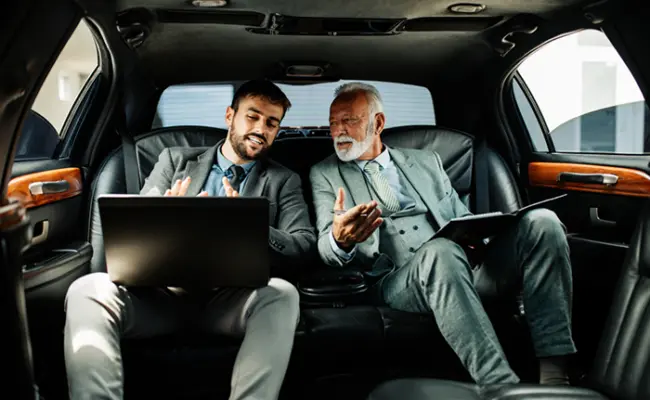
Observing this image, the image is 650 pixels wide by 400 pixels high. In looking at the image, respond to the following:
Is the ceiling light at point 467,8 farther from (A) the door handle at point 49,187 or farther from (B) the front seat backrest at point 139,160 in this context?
(A) the door handle at point 49,187

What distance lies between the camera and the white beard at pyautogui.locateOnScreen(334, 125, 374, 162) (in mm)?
3139

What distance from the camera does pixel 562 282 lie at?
99.0 inches

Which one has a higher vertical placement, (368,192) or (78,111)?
(78,111)

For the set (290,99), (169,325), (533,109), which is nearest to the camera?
(169,325)

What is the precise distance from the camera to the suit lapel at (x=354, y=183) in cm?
307

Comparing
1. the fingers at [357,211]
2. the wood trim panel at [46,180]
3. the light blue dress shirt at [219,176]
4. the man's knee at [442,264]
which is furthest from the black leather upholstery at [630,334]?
the wood trim panel at [46,180]

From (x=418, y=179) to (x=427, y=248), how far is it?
0.66 metres

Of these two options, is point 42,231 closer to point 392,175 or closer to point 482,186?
point 392,175

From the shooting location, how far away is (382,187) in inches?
123

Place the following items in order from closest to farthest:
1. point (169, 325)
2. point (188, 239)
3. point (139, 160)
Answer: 1. point (188, 239)
2. point (169, 325)
3. point (139, 160)

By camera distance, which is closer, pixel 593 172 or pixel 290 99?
pixel 593 172

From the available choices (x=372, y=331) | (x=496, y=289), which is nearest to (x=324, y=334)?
(x=372, y=331)

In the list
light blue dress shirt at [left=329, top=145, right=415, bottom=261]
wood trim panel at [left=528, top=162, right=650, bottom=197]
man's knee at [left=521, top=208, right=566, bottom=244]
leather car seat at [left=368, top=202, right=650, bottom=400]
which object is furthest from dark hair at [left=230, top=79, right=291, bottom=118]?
leather car seat at [left=368, top=202, right=650, bottom=400]

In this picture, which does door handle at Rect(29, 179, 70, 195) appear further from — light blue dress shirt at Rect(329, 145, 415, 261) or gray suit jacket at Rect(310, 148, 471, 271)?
light blue dress shirt at Rect(329, 145, 415, 261)
